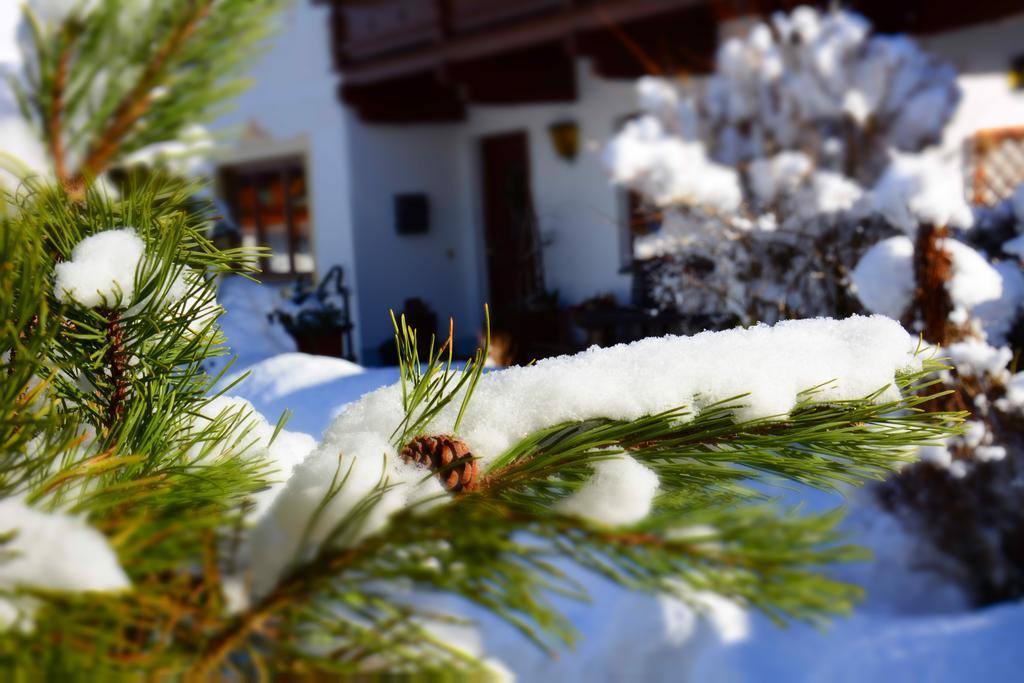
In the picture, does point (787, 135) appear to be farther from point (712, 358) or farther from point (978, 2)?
point (712, 358)

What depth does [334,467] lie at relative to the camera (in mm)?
656

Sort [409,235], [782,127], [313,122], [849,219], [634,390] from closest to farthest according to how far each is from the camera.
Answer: [634,390] → [849,219] → [782,127] → [409,235] → [313,122]

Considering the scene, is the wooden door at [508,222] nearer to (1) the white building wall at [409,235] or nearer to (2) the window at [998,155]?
(1) the white building wall at [409,235]

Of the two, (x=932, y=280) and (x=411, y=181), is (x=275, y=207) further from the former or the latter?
(x=932, y=280)

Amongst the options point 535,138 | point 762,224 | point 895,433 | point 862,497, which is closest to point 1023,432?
point 862,497

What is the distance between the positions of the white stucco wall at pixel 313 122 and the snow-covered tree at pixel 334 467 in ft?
28.6

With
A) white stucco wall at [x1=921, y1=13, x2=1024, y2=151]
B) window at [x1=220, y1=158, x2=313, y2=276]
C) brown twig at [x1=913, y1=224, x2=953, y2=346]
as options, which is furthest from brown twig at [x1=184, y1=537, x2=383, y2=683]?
window at [x1=220, y1=158, x2=313, y2=276]

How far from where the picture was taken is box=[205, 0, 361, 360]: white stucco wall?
33.0ft

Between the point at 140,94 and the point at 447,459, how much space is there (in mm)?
777

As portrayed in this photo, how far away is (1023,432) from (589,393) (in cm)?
336

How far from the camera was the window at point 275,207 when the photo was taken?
1087cm

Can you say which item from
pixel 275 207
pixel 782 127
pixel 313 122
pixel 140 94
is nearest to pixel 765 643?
pixel 140 94

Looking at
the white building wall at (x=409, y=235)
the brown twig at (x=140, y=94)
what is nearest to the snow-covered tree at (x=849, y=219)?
the brown twig at (x=140, y=94)

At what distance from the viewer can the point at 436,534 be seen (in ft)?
1.67
